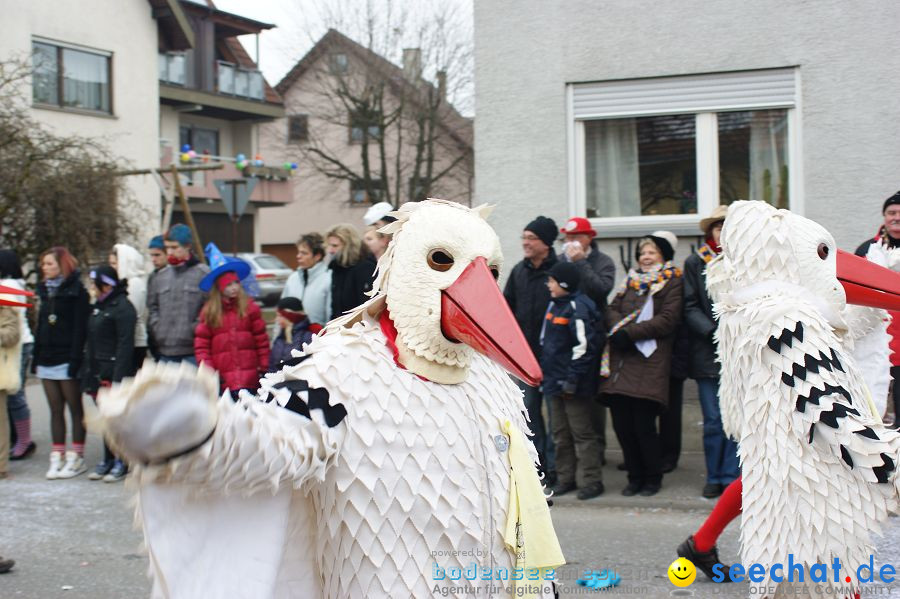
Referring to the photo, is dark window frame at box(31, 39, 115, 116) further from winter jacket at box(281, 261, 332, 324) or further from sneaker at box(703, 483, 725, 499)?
sneaker at box(703, 483, 725, 499)

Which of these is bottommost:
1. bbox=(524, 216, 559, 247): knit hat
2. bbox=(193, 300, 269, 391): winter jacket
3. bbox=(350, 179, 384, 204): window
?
bbox=(193, 300, 269, 391): winter jacket

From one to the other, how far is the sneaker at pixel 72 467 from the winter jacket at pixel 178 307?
1235 millimetres

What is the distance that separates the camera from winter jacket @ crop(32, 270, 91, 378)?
24.2 feet

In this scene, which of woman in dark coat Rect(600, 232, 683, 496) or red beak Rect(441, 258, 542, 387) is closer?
red beak Rect(441, 258, 542, 387)

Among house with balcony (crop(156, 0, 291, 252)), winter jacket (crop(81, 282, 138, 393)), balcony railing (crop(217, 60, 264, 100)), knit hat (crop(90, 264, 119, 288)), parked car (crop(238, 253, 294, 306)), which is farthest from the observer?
balcony railing (crop(217, 60, 264, 100))

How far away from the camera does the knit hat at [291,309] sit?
6461 millimetres

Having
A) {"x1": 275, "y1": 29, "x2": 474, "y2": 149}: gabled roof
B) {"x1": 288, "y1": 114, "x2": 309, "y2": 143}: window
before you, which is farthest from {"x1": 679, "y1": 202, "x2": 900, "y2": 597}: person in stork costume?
{"x1": 288, "y1": 114, "x2": 309, "y2": 143}: window

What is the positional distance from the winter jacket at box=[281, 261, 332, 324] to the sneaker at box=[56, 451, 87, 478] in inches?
90.4

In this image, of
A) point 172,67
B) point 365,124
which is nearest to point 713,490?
point 365,124

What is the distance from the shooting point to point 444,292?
7.07ft

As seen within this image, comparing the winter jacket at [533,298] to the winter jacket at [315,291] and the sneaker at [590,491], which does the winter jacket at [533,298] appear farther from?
the winter jacket at [315,291]

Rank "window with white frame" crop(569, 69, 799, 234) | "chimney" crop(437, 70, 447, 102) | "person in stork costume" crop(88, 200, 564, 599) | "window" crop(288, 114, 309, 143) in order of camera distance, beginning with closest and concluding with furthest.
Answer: "person in stork costume" crop(88, 200, 564, 599) < "window with white frame" crop(569, 69, 799, 234) < "chimney" crop(437, 70, 447, 102) < "window" crop(288, 114, 309, 143)

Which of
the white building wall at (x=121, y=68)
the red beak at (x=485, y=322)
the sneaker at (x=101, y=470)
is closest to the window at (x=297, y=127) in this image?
the white building wall at (x=121, y=68)

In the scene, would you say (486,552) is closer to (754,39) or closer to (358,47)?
(754,39)
